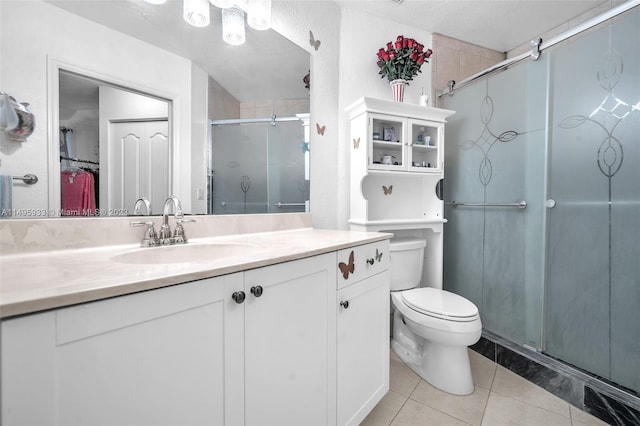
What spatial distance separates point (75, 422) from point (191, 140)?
1.05 metres

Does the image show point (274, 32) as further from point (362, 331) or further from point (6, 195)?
point (362, 331)

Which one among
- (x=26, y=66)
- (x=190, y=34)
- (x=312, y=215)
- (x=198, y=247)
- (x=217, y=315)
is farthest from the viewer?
(x=312, y=215)

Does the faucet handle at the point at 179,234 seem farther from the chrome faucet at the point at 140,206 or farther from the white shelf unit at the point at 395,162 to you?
Answer: the white shelf unit at the point at 395,162

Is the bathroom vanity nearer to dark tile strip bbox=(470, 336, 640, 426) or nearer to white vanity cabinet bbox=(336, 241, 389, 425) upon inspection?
white vanity cabinet bbox=(336, 241, 389, 425)

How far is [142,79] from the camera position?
1.13 m

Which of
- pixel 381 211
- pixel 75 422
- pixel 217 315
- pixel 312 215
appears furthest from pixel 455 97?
pixel 75 422

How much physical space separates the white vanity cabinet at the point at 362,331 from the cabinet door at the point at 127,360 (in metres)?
0.51

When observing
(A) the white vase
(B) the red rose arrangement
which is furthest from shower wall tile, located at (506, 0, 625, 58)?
(A) the white vase

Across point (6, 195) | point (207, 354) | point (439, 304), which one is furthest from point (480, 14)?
point (6, 195)

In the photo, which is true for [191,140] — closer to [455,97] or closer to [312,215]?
[312,215]

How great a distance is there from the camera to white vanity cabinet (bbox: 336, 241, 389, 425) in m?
1.09

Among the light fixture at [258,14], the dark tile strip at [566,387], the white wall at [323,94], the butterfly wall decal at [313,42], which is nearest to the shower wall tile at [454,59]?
the white wall at [323,94]

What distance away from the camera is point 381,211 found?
203cm

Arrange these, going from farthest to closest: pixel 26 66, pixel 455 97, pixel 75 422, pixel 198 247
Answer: pixel 455 97, pixel 198 247, pixel 26 66, pixel 75 422
